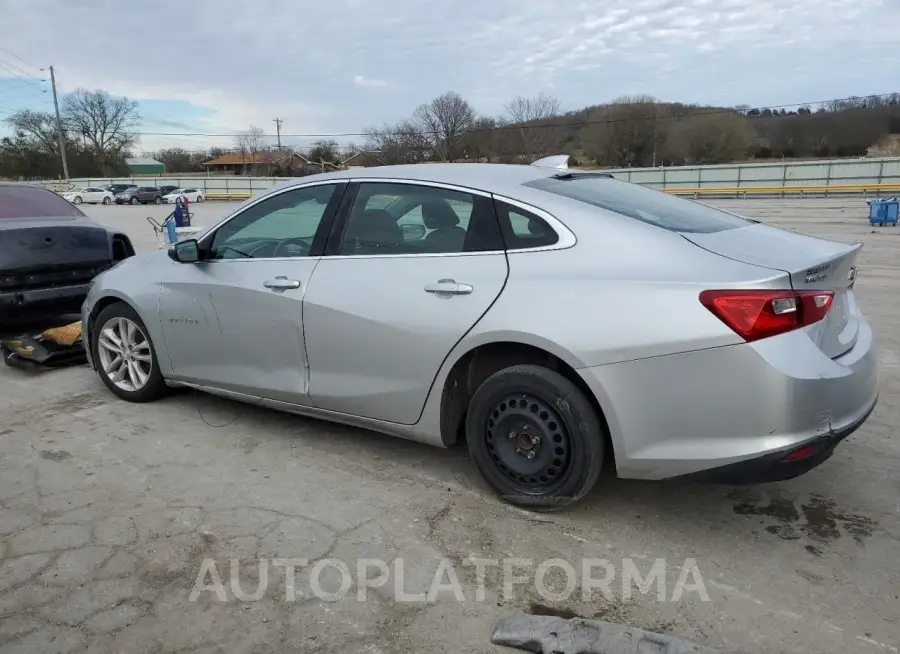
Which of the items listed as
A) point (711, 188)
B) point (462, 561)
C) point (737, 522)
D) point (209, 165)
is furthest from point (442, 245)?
point (209, 165)

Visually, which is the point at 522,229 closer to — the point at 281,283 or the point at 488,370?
the point at 488,370

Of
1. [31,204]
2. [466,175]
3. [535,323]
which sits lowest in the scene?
[535,323]

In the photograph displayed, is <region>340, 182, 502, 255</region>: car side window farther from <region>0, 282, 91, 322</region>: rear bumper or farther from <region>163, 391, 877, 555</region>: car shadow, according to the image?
<region>0, 282, 91, 322</region>: rear bumper

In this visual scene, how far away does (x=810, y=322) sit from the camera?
266cm

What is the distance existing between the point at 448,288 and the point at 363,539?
119 centimetres

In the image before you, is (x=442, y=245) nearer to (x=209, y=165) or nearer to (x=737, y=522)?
(x=737, y=522)

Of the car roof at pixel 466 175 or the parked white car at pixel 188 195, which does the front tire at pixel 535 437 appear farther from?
the parked white car at pixel 188 195

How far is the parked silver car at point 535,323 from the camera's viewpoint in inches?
103

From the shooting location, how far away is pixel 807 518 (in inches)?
121

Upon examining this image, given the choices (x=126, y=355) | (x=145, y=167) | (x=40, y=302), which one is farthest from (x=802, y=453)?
(x=145, y=167)

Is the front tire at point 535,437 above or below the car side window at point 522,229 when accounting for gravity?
below

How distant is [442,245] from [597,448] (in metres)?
1.21

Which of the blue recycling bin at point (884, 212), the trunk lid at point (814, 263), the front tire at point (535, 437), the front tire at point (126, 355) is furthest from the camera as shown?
the blue recycling bin at point (884, 212)

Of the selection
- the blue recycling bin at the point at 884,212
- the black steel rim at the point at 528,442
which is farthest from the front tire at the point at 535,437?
the blue recycling bin at the point at 884,212
